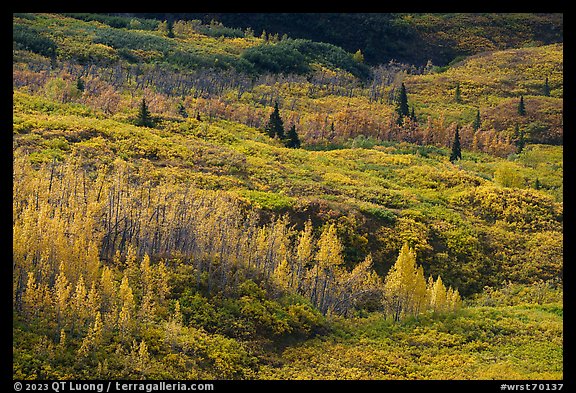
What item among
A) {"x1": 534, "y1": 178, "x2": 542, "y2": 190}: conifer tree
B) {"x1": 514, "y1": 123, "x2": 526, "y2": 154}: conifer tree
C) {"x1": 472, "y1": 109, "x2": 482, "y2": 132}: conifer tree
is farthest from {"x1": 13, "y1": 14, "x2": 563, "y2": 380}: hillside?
{"x1": 472, "y1": 109, "x2": 482, "y2": 132}: conifer tree

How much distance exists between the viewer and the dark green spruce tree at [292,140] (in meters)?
79.3

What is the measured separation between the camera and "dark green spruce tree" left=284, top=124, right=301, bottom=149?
79312mm

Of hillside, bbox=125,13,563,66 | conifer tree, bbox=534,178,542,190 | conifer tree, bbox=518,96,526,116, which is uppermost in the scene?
hillside, bbox=125,13,563,66

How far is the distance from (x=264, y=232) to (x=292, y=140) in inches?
1389

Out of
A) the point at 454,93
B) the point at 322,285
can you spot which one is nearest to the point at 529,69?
the point at 454,93

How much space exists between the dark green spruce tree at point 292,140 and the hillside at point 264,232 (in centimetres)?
120

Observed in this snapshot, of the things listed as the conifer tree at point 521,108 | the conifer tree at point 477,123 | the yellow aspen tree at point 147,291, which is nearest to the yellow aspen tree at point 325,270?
the yellow aspen tree at point 147,291

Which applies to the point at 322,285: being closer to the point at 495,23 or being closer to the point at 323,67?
the point at 323,67

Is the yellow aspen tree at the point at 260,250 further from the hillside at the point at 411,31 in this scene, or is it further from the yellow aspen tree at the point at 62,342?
the hillside at the point at 411,31

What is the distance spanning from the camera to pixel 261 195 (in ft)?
182

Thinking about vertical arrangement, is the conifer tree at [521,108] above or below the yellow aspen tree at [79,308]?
above

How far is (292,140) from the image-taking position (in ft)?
261

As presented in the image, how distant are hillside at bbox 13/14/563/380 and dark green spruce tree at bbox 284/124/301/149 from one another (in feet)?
3.95

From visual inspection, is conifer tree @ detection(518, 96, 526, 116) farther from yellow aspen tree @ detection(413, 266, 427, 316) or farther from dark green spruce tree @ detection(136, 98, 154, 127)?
yellow aspen tree @ detection(413, 266, 427, 316)
